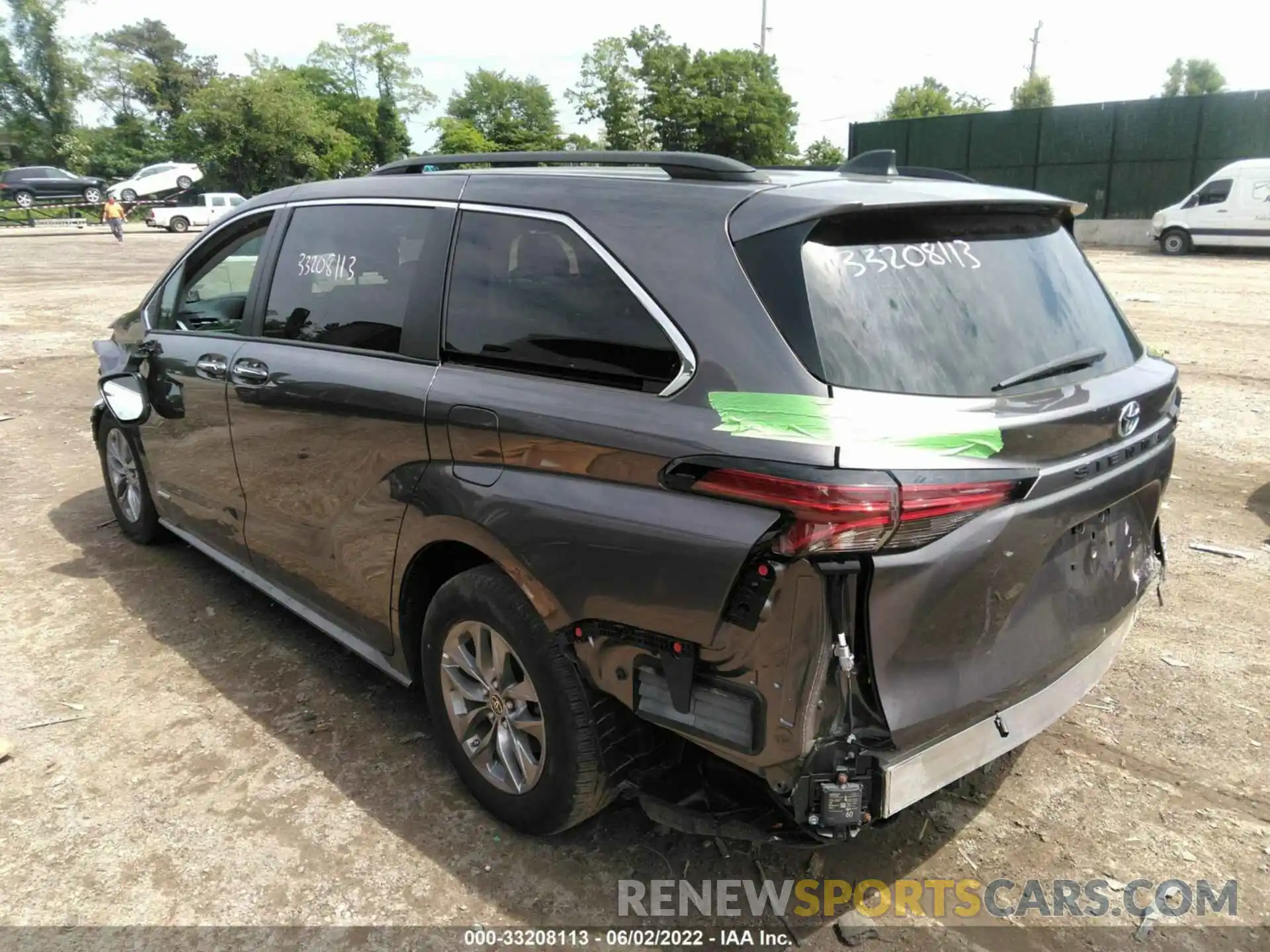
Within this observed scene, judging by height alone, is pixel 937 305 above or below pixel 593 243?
below

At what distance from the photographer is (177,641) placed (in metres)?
4.14

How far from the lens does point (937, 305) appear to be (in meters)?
2.32

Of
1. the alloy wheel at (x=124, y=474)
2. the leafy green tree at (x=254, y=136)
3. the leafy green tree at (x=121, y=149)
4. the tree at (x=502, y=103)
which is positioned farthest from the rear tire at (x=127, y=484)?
the tree at (x=502, y=103)

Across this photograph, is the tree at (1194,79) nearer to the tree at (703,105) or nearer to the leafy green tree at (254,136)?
the tree at (703,105)

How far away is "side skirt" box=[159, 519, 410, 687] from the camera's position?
330cm

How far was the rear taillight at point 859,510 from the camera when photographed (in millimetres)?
1951

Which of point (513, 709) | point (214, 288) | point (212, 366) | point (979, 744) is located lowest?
point (513, 709)

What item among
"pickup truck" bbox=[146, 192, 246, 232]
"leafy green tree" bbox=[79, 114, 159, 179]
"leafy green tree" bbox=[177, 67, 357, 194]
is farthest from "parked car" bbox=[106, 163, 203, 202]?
"leafy green tree" bbox=[79, 114, 159, 179]

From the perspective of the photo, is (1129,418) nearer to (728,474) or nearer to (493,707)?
(728,474)

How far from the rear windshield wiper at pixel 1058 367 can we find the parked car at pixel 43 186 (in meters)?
50.8

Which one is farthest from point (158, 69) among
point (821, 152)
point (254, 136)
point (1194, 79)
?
point (1194, 79)

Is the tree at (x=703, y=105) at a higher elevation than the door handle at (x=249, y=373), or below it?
higher

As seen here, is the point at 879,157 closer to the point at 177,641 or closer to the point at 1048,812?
the point at 1048,812

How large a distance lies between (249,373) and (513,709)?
73.6 inches
